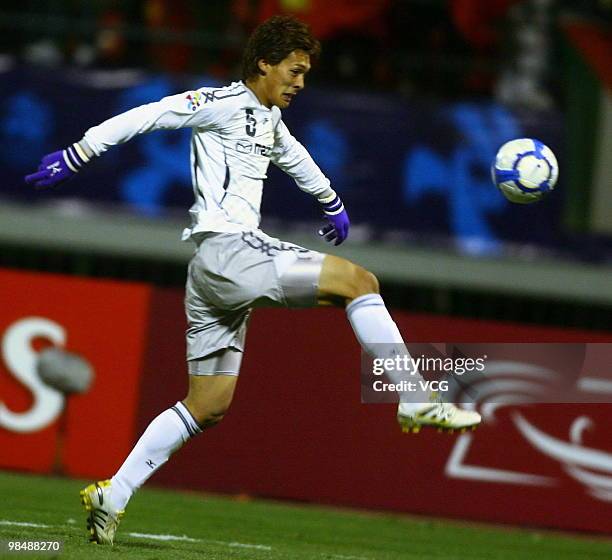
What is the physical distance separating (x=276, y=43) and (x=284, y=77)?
0.16 metres

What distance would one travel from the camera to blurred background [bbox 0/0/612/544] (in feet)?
36.6

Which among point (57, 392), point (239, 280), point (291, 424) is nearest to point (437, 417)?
point (239, 280)

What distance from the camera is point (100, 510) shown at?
6254mm

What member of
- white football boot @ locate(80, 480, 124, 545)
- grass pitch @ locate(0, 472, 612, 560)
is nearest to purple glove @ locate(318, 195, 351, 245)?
grass pitch @ locate(0, 472, 612, 560)

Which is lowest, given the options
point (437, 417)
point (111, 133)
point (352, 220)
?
point (437, 417)

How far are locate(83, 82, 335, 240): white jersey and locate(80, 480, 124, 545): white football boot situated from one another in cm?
122

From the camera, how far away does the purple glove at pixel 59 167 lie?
19.7 feet

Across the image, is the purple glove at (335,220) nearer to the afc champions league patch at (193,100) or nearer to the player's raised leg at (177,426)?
the player's raised leg at (177,426)

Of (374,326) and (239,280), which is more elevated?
(239,280)

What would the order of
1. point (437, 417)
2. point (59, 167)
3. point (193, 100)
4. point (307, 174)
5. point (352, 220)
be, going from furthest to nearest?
point (352, 220) < point (307, 174) < point (193, 100) < point (59, 167) < point (437, 417)

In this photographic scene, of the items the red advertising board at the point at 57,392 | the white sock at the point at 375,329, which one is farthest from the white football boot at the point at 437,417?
the red advertising board at the point at 57,392

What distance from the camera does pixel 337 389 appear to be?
36.8ft

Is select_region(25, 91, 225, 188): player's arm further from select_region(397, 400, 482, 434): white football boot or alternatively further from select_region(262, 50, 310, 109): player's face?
select_region(397, 400, 482, 434): white football boot

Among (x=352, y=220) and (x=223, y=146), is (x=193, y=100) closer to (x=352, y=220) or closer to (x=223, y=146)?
(x=223, y=146)
